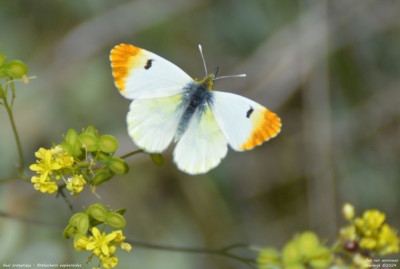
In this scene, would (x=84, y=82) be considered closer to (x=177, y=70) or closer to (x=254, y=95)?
(x=254, y=95)

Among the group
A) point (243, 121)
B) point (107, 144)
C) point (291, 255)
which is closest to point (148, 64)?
point (107, 144)

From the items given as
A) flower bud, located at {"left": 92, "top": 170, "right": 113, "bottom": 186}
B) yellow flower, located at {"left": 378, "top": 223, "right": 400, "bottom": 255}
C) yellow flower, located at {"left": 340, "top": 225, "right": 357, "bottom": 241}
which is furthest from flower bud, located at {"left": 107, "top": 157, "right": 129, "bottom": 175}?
yellow flower, located at {"left": 378, "top": 223, "right": 400, "bottom": 255}

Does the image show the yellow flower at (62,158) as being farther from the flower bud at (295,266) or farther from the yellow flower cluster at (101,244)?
the flower bud at (295,266)

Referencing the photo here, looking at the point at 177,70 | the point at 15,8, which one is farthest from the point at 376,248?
the point at 15,8

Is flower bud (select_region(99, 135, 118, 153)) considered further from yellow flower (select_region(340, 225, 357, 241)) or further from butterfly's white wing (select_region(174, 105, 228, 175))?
yellow flower (select_region(340, 225, 357, 241))

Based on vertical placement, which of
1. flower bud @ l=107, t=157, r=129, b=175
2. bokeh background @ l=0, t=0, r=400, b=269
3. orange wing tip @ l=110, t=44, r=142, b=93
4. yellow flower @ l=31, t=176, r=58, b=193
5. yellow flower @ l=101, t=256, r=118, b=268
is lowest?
yellow flower @ l=101, t=256, r=118, b=268

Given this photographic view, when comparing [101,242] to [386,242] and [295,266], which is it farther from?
[386,242]

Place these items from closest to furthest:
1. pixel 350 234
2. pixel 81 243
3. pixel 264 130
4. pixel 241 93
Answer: pixel 81 243
pixel 264 130
pixel 350 234
pixel 241 93

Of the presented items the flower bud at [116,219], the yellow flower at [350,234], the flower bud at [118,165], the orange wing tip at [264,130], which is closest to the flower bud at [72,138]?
the flower bud at [118,165]
